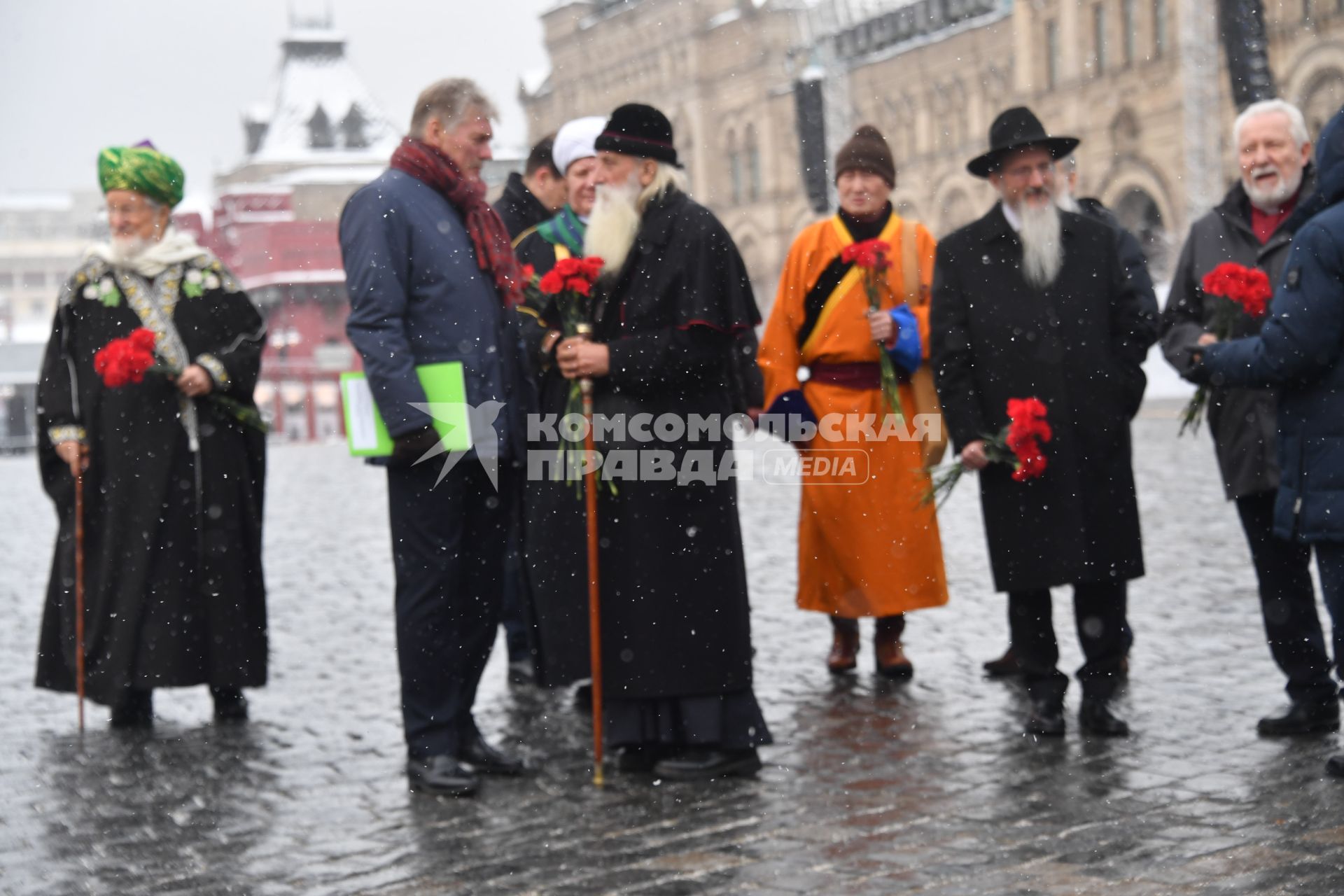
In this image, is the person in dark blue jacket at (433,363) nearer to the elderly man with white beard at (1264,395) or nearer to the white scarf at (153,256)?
the white scarf at (153,256)

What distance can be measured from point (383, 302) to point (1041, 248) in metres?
1.83

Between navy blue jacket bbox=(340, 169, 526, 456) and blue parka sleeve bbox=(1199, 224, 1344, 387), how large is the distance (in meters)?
1.90

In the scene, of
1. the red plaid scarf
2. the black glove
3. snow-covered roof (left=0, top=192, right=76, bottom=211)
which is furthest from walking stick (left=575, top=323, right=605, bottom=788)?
snow-covered roof (left=0, top=192, right=76, bottom=211)

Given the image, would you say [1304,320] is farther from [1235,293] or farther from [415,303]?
[415,303]

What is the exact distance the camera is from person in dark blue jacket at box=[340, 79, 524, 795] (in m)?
4.80

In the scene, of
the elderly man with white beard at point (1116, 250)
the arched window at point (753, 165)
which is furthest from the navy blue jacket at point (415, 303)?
the arched window at point (753, 165)

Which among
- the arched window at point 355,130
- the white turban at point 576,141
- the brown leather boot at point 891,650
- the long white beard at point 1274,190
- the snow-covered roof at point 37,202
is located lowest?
the brown leather boot at point 891,650

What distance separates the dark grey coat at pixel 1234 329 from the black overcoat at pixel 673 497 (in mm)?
1293

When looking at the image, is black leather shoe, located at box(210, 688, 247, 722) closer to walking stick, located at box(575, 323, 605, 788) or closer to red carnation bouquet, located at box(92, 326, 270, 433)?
red carnation bouquet, located at box(92, 326, 270, 433)

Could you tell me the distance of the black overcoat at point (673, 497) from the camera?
490 cm

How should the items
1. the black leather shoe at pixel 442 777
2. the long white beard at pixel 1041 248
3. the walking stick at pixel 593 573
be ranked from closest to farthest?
the black leather shoe at pixel 442 777, the walking stick at pixel 593 573, the long white beard at pixel 1041 248

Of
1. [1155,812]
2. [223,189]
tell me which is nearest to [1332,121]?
[1155,812]

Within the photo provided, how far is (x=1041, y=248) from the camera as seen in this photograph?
5289 mm

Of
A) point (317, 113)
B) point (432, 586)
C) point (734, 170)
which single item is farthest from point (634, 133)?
point (317, 113)
